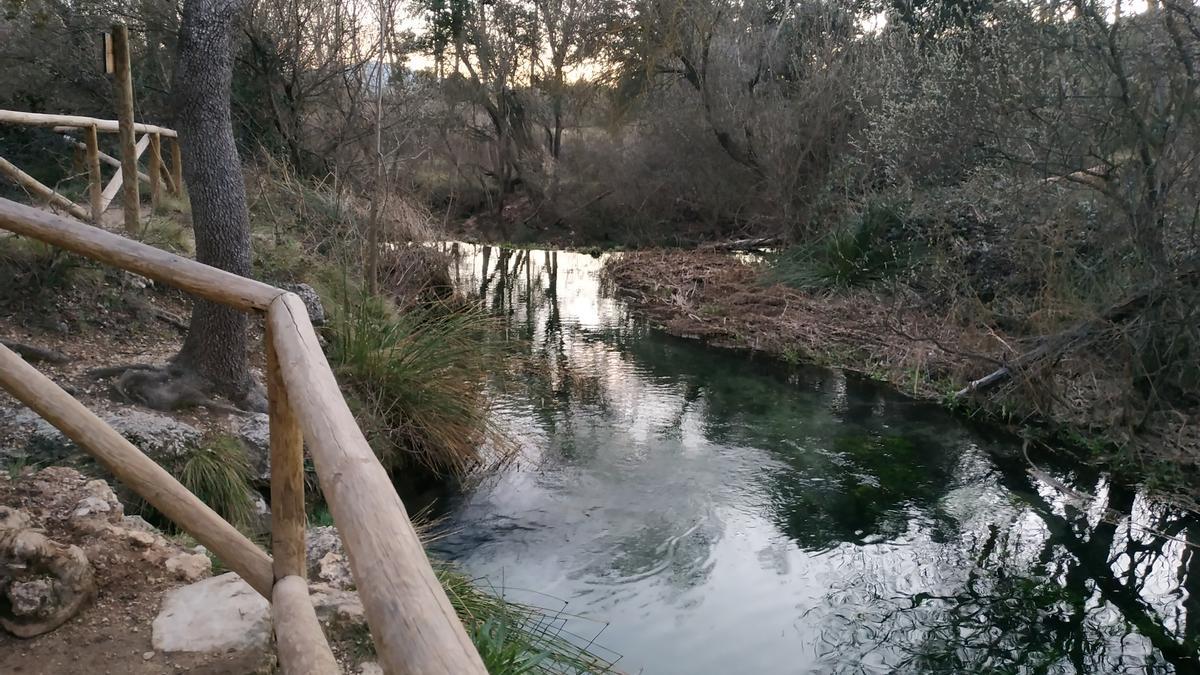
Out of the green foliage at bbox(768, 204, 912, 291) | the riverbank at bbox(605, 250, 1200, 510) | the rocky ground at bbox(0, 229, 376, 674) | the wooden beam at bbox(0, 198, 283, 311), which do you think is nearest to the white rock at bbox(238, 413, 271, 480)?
the rocky ground at bbox(0, 229, 376, 674)

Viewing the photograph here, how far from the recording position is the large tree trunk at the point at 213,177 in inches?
187

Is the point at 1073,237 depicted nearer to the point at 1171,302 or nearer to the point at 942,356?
the point at 1171,302

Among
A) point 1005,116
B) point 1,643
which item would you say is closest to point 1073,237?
point 1005,116

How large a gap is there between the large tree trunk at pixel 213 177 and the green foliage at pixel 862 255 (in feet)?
29.1

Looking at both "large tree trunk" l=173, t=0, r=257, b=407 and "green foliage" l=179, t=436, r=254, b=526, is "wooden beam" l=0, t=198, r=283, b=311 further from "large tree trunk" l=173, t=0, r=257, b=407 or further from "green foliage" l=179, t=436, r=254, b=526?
"large tree trunk" l=173, t=0, r=257, b=407

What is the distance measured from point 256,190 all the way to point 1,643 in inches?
Answer: 329

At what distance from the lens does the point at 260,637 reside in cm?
257

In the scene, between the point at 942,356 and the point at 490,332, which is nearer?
the point at 490,332

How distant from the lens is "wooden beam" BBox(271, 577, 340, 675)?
1.76 meters

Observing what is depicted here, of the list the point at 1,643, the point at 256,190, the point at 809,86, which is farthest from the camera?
the point at 809,86

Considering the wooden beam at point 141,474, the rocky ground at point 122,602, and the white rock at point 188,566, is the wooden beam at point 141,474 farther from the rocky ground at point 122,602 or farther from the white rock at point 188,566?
the white rock at point 188,566

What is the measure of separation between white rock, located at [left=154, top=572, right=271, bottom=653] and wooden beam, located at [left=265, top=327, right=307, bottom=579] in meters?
0.40

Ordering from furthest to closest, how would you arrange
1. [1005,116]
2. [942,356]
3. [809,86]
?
1. [809,86]
2. [942,356]
3. [1005,116]

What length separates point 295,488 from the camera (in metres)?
2.36
